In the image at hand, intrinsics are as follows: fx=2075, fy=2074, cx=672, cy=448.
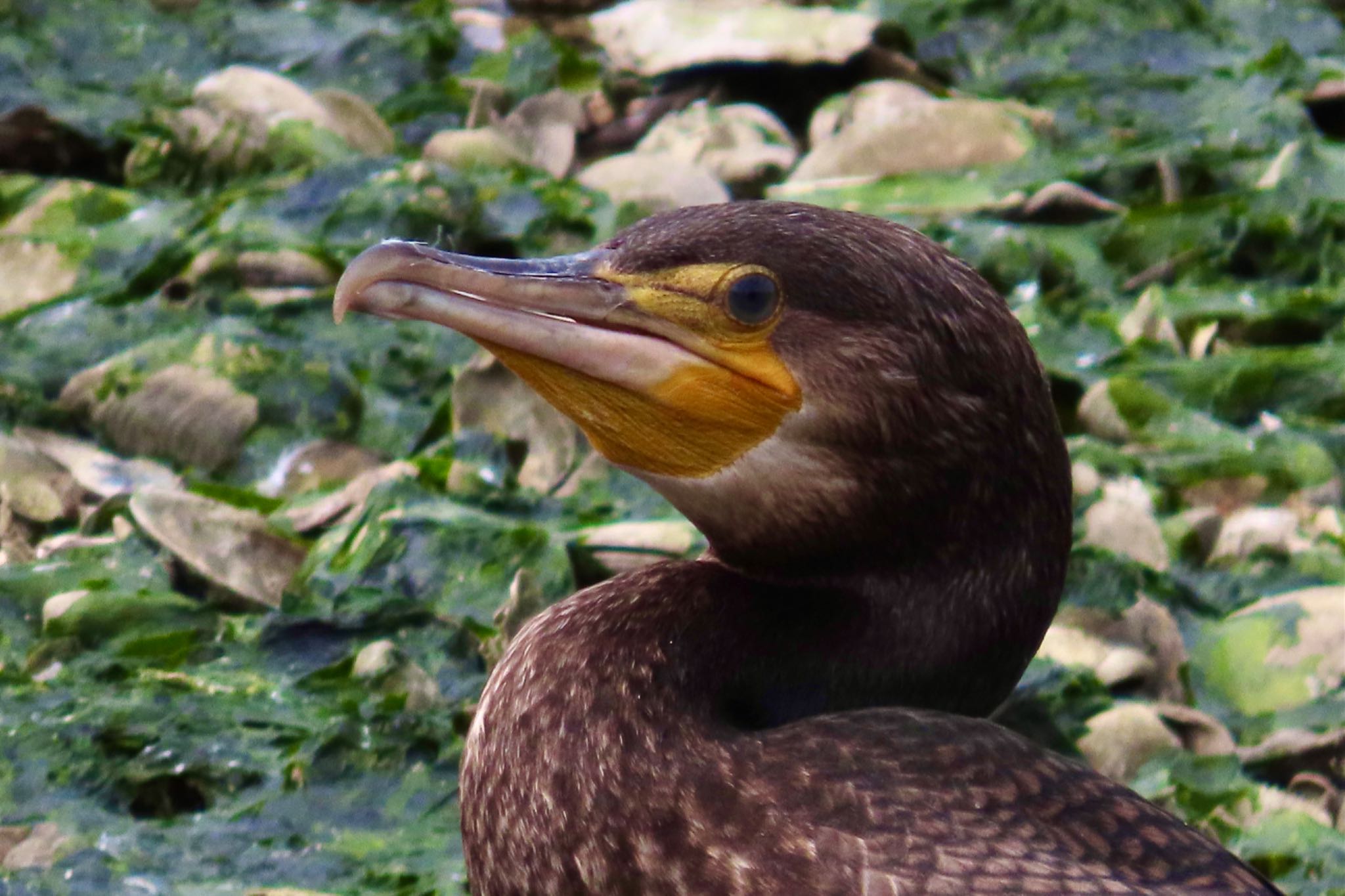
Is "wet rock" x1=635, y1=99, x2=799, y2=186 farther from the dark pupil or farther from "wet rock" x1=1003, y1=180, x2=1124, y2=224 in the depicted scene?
the dark pupil

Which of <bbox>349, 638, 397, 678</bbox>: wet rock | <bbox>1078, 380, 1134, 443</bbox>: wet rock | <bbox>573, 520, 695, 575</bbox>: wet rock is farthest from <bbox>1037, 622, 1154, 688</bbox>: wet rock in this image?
<bbox>349, 638, 397, 678</bbox>: wet rock

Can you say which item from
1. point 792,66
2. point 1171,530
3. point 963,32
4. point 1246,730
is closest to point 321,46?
point 792,66

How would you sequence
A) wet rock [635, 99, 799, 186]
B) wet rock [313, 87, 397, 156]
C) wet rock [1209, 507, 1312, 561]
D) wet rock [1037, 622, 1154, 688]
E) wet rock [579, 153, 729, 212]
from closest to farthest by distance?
wet rock [1037, 622, 1154, 688] → wet rock [1209, 507, 1312, 561] → wet rock [579, 153, 729, 212] → wet rock [635, 99, 799, 186] → wet rock [313, 87, 397, 156]

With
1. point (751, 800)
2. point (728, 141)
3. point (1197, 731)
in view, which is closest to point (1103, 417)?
point (1197, 731)

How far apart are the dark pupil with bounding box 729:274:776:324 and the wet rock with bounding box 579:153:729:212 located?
3.20 m

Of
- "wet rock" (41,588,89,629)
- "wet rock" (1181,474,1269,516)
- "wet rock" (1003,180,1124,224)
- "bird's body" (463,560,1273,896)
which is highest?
"bird's body" (463,560,1273,896)

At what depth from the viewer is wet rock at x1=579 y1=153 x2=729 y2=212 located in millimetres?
5766

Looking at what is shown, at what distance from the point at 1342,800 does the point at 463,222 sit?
294cm

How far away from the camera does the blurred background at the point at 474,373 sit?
3482 millimetres

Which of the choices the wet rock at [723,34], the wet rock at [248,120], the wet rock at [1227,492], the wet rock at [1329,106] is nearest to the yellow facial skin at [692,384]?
the wet rock at [1227,492]

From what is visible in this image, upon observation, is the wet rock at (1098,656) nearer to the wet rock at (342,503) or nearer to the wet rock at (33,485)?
the wet rock at (342,503)

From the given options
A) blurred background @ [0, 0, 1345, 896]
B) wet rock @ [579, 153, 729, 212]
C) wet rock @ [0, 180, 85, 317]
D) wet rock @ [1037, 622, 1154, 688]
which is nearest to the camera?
blurred background @ [0, 0, 1345, 896]

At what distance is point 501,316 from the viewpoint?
2.44 metres

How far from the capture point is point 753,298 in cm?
246
